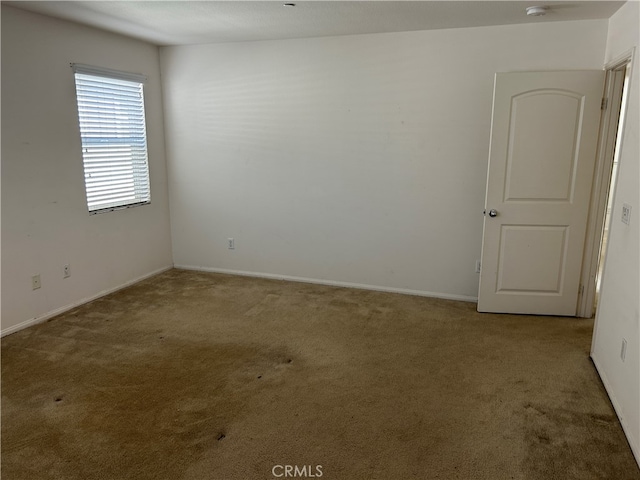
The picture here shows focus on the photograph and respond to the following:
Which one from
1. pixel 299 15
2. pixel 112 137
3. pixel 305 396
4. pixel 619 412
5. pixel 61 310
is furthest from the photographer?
pixel 112 137

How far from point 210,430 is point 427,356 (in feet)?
5.01

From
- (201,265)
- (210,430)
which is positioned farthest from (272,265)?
(210,430)

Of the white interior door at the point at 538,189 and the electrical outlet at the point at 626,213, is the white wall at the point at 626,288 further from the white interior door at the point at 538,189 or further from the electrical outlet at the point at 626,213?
the white interior door at the point at 538,189

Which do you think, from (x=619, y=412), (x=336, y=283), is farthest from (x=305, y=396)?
(x=336, y=283)

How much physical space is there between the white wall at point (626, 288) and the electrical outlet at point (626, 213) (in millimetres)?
28

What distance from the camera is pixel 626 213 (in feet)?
8.09

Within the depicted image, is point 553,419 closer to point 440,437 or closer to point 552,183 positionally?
point 440,437

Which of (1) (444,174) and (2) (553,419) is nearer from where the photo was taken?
(2) (553,419)

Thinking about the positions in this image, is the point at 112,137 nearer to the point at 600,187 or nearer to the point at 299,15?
the point at 299,15

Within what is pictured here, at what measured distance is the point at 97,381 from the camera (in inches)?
109

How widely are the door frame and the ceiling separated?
1.84 ft

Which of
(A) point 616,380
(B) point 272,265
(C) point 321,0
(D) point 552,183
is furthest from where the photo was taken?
(B) point 272,265
